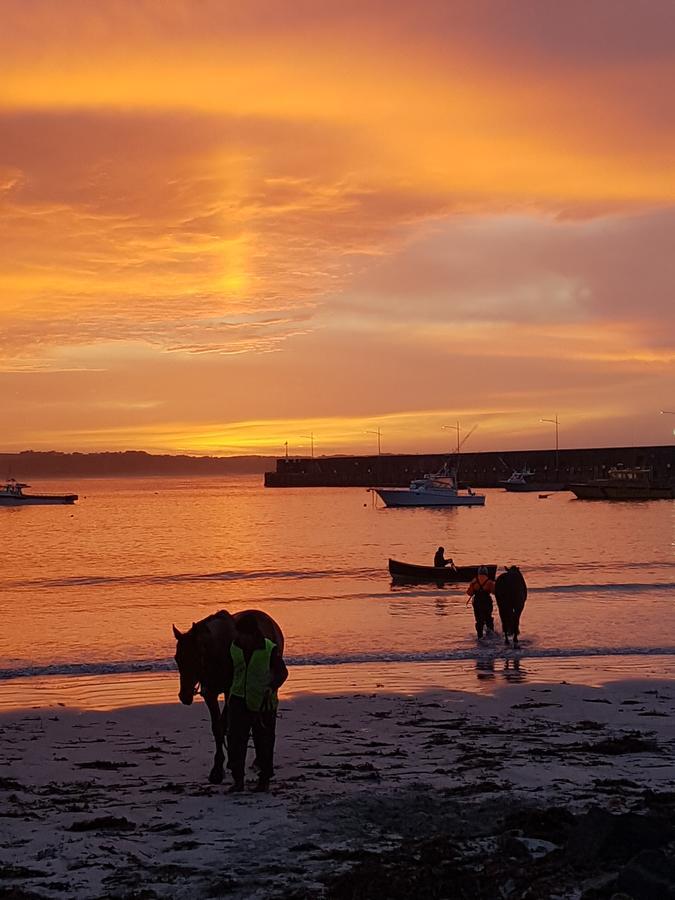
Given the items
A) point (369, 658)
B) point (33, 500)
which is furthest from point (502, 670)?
point (33, 500)

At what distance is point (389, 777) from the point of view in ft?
35.3

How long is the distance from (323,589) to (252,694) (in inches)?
1236

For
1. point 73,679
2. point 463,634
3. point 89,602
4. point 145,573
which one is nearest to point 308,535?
point 145,573

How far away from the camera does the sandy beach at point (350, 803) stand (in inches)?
289

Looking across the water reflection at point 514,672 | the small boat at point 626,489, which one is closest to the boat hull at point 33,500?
the small boat at point 626,489

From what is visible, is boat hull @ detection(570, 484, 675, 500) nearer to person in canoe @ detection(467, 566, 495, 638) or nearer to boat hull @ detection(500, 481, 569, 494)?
boat hull @ detection(500, 481, 569, 494)

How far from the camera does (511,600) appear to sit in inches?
926

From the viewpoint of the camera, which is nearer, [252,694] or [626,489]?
[252,694]

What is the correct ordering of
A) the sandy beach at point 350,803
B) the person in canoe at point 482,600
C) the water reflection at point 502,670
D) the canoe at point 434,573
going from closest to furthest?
1. the sandy beach at point 350,803
2. the water reflection at point 502,670
3. the person in canoe at point 482,600
4. the canoe at point 434,573

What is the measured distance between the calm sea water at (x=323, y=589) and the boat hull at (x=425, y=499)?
94.5ft

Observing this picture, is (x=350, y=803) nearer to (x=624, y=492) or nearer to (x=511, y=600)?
(x=511, y=600)

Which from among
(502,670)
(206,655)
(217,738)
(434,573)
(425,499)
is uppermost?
(206,655)

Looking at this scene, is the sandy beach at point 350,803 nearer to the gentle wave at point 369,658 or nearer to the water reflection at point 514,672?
the water reflection at point 514,672

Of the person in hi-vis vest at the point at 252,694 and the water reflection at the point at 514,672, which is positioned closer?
the person in hi-vis vest at the point at 252,694
